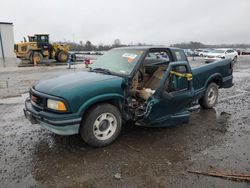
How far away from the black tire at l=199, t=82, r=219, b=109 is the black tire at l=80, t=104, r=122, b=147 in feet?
10.3

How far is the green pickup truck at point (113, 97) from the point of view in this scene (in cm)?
342

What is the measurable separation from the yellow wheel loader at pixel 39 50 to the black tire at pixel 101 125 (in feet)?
70.3

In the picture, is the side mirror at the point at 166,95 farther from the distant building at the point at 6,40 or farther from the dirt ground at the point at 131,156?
the distant building at the point at 6,40

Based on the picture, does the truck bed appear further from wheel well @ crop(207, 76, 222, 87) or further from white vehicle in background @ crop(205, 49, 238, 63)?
white vehicle in background @ crop(205, 49, 238, 63)

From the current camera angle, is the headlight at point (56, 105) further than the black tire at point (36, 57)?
No

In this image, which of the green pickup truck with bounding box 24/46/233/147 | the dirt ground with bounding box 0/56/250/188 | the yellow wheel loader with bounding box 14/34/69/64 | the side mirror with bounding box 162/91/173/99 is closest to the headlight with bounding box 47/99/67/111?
the green pickup truck with bounding box 24/46/233/147

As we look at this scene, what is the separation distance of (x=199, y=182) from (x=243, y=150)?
141cm

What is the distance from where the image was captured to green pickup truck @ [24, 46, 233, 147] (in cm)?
342

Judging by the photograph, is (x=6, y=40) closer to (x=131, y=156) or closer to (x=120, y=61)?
(x=120, y=61)

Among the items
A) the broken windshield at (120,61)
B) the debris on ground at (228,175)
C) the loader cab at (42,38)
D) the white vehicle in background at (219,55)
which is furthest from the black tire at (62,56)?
the debris on ground at (228,175)

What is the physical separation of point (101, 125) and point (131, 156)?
0.76 meters

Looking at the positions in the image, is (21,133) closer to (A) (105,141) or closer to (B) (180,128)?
(A) (105,141)

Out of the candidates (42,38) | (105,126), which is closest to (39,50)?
(42,38)

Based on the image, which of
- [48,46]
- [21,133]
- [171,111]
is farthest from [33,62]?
[171,111]
